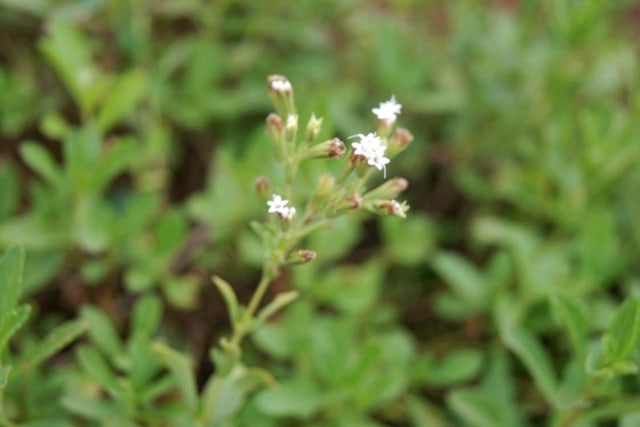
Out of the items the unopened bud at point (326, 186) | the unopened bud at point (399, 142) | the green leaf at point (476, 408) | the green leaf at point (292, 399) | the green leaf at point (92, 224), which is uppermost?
the green leaf at point (92, 224)

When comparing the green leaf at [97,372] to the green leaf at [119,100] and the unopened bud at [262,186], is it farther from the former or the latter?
the green leaf at [119,100]

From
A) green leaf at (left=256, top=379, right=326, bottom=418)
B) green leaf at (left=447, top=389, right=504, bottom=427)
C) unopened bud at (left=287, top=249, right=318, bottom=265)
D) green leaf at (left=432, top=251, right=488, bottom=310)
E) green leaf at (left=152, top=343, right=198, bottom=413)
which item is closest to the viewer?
unopened bud at (left=287, top=249, right=318, bottom=265)

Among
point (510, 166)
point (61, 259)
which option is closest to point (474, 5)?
point (510, 166)

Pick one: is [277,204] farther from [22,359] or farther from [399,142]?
[22,359]

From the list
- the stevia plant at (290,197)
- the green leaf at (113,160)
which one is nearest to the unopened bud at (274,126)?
the stevia plant at (290,197)

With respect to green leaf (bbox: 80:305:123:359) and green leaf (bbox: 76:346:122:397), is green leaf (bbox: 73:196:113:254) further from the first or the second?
green leaf (bbox: 76:346:122:397)

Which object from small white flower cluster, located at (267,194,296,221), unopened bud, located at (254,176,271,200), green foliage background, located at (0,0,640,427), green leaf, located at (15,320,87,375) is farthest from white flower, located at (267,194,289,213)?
green leaf, located at (15,320,87,375)
